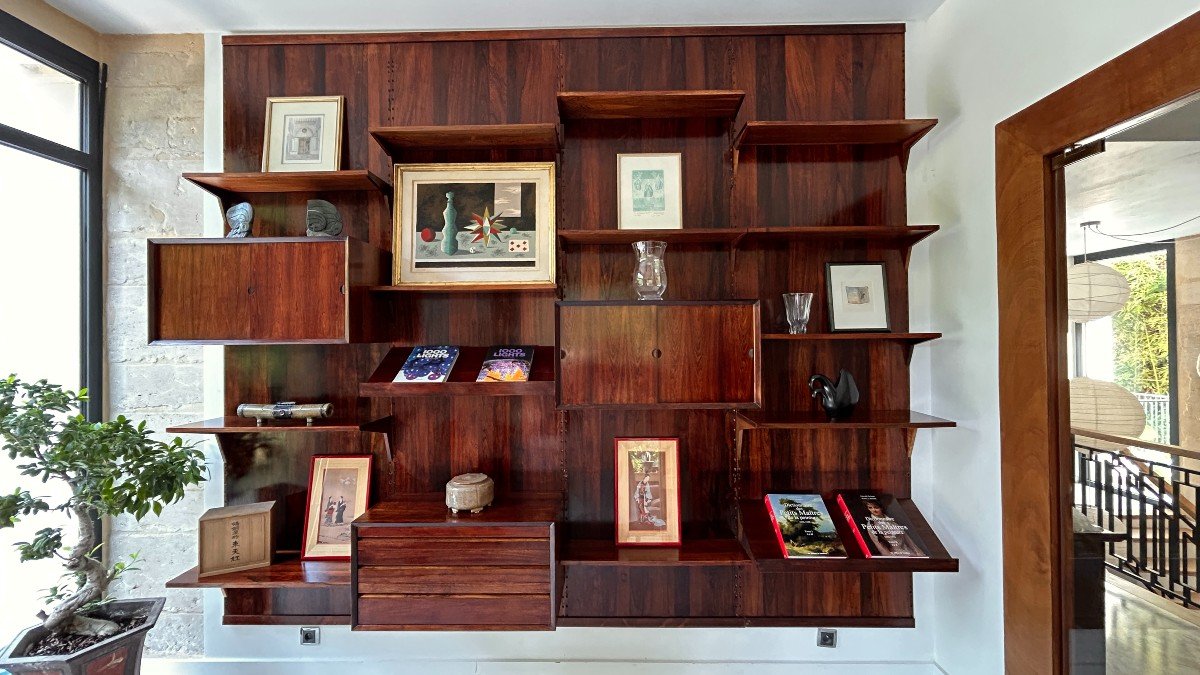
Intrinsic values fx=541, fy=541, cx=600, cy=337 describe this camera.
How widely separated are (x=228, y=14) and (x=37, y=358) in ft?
4.73

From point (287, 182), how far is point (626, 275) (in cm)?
132

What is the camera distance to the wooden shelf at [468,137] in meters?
1.87

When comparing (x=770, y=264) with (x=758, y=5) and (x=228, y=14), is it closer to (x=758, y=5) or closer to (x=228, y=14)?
(x=758, y=5)

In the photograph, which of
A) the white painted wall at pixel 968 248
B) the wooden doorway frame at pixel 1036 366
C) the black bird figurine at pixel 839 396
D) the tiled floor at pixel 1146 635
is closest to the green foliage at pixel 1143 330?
the wooden doorway frame at pixel 1036 366

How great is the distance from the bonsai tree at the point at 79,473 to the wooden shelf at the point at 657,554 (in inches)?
51.4

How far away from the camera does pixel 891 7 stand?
2035 millimetres

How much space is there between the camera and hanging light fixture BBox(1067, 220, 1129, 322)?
4.45ft

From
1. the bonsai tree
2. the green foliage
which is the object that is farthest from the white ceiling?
the bonsai tree

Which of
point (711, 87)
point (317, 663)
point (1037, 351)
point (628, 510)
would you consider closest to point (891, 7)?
point (711, 87)

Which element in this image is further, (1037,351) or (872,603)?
(872,603)

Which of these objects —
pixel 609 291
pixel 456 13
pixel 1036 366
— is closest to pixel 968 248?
pixel 1036 366

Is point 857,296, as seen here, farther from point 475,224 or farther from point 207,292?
point 207,292

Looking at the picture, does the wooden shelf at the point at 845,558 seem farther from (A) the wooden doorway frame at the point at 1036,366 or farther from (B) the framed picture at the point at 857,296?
(B) the framed picture at the point at 857,296

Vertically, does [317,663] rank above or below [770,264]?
below
